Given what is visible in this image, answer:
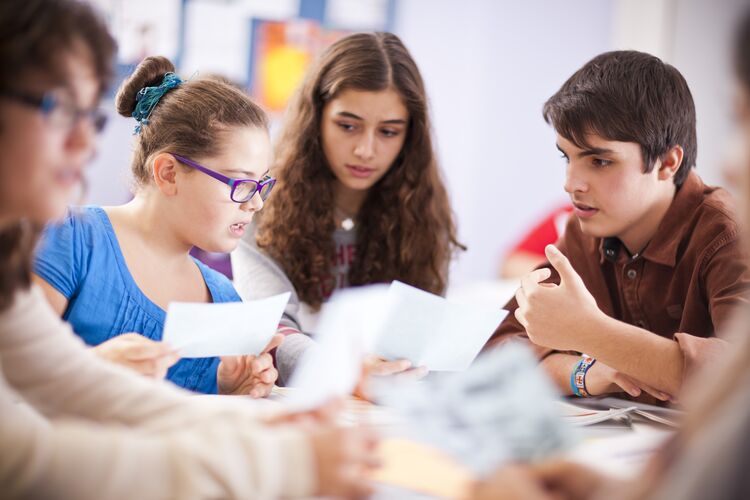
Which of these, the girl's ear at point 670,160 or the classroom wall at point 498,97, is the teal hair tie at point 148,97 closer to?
the girl's ear at point 670,160

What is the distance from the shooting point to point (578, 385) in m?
1.43

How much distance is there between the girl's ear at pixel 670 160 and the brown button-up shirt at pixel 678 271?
0.16 ft

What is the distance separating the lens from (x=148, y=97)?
1.51 meters

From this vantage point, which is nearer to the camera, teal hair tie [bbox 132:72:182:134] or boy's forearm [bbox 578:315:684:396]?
Result: boy's forearm [bbox 578:315:684:396]

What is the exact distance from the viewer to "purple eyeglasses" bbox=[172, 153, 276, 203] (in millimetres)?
1461

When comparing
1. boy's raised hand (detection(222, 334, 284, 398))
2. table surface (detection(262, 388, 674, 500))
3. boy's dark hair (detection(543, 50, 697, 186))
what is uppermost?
boy's dark hair (detection(543, 50, 697, 186))

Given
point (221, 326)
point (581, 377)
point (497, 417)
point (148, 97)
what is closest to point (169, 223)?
point (148, 97)

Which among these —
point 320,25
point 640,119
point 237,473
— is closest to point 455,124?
point 320,25

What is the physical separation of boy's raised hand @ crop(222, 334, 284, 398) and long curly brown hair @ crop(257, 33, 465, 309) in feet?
1.51

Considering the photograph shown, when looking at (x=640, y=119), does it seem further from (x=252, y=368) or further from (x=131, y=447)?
(x=131, y=447)

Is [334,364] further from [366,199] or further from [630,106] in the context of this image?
[366,199]

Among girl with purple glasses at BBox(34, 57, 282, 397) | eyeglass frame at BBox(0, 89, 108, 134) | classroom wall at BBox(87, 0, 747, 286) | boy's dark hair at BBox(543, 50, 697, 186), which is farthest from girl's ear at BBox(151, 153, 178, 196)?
classroom wall at BBox(87, 0, 747, 286)

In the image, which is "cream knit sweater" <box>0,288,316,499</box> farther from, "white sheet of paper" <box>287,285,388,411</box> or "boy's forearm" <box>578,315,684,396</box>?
"boy's forearm" <box>578,315,684,396</box>

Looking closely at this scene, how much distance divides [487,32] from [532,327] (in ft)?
12.1
